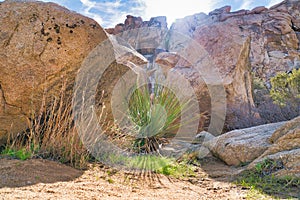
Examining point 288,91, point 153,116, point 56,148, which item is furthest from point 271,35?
point 56,148

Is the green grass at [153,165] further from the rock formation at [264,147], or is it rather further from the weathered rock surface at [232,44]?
the weathered rock surface at [232,44]

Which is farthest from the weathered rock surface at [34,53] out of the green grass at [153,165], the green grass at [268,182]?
the green grass at [268,182]

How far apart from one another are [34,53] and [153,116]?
83.8 inches

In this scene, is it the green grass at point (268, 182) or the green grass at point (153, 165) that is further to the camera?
the green grass at point (153, 165)

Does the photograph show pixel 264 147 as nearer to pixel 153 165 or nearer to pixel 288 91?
pixel 153 165

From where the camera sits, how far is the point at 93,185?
2.42 metres

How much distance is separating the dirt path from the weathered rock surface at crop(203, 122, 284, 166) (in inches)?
35.3

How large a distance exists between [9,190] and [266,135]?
136 inches

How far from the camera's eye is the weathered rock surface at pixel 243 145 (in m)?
3.98

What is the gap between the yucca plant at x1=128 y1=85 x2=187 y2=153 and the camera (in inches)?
177

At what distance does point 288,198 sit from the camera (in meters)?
2.47

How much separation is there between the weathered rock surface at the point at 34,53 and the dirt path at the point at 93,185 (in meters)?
0.93

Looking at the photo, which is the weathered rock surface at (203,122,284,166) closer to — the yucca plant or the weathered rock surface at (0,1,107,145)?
the yucca plant

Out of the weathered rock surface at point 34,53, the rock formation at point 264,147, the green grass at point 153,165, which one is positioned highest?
the weathered rock surface at point 34,53
